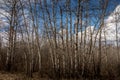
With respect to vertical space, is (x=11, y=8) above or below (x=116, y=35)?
above

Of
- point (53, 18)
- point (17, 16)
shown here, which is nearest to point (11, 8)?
point (17, 16)

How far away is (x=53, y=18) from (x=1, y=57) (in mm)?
10029

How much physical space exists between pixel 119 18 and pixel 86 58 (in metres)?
12.4

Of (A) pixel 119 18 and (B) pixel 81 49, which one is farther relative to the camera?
(A) pixel 119 18

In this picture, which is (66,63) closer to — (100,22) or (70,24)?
(70,24)

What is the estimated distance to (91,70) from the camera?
60.7 feet

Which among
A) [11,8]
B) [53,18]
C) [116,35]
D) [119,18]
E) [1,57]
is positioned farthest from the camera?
[116,35]

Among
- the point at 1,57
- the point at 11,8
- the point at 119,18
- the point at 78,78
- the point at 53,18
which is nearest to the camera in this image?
the point at 78,78

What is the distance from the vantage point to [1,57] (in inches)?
904

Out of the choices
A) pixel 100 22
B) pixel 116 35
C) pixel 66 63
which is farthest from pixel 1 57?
pixel 116 35

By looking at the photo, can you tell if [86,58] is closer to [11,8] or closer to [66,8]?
[66,8]

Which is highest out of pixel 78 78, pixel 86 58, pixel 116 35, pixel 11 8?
pixel 11 8

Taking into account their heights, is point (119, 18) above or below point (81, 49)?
above

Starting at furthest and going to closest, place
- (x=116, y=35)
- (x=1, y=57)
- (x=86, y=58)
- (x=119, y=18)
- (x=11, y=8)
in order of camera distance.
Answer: (x=116, y=35)
(x=119, y=18)
(x=1, y=57)
(x=11, y=8)
(x=86, y=58)
